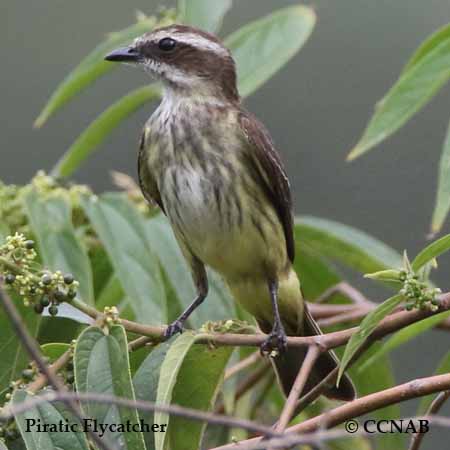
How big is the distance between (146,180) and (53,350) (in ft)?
5.33

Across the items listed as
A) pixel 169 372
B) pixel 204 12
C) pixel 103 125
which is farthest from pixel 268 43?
pixel 169 372

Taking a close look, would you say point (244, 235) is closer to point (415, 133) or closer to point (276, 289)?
point (276, 289)

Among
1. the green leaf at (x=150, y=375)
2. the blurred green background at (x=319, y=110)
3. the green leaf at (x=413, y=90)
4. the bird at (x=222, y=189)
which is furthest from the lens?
the blurred green background at (x=319, y=110)

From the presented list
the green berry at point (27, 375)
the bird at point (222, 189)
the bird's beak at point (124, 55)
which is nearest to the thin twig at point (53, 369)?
the green berry at point (27, 375)

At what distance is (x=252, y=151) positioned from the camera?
14.8 ft

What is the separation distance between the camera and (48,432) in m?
2.89

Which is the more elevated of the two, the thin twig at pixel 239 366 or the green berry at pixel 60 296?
the thin twig at pixel 239 366

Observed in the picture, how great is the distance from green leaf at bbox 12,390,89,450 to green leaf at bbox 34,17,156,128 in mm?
1862

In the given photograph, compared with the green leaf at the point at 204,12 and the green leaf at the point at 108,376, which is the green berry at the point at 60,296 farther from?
the green leaf at the point at 204,12

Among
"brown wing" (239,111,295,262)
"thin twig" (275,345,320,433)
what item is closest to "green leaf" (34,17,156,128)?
"brown wing" (239,111,295,262)

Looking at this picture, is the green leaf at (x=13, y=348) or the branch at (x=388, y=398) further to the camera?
the green leaf at (x=13, y=348)

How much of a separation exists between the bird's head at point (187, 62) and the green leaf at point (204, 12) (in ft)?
0.20

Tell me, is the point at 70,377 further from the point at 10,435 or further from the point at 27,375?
the point at 10,435

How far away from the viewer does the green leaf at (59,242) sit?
149 inches
